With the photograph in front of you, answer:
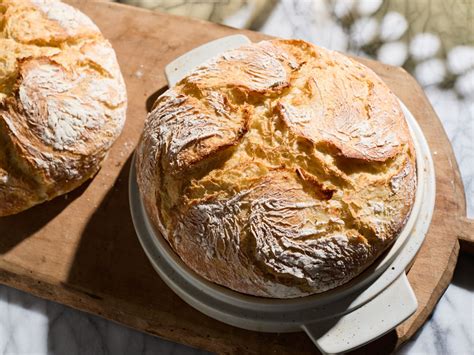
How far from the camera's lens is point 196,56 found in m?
1.52

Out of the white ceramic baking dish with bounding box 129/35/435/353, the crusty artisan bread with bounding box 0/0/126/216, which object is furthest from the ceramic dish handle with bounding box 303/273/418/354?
the crusty artisan bread with bounding box 0/0/126/216

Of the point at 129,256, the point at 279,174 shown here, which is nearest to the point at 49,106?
the point at 129,256

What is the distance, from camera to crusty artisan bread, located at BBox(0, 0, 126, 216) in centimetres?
134

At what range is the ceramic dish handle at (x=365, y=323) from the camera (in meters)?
1.16

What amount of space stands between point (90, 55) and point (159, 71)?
0.22 metres

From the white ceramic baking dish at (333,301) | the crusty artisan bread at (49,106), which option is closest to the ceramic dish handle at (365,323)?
the white ceramic baking dish at (333,301)

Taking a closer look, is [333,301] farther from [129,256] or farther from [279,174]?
[129,256]

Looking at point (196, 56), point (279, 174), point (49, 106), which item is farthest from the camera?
point (196, 56)

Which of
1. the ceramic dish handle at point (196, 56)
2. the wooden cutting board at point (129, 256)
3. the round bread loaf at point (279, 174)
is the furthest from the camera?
Answer: the ceramic dish handle at point (196, 56)

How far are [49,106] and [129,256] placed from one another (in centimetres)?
41

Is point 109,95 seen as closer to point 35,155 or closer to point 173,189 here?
point 35,155

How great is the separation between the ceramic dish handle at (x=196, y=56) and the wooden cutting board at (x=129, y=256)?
9 cm

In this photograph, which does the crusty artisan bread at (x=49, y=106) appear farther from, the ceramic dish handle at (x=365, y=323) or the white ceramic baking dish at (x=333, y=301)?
the ceramic dish handle at (x=365, y=323)

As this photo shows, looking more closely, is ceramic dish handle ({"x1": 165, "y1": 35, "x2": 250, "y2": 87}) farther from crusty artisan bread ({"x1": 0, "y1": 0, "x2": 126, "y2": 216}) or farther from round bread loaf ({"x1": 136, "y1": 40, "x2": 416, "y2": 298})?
round bread loaf ({"x1": 136, "y1": 40, "x2": 416, "y2": 298})
